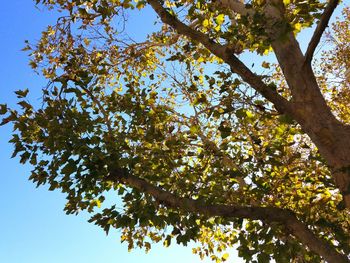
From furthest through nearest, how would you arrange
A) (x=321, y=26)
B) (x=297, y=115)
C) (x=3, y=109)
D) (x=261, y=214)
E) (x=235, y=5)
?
(x=235, y=5)
(x=3, y=109)
(x=261, y=214)
(x=297, y=115)
(x=321, y=26)

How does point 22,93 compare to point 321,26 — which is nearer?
point 321,26

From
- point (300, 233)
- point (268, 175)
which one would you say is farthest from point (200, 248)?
point (300, 233)

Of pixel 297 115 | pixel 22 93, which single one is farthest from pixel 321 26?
pixel 22 93

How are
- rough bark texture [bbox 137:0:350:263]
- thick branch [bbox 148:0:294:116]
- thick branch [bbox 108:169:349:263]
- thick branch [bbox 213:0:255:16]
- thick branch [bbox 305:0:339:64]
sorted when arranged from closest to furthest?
thick branch [bbox 305:0:339:64] < rough bark texture [bbox 137:0:350:263] < thick branch [bbox 148:0:294:116] < thick branch [bbox 108:169:349:263] < thick branch [bbox 213:0:255:16]

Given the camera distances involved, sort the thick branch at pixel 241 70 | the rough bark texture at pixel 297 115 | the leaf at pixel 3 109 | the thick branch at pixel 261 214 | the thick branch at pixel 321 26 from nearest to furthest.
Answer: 1. the thick branch at pixel 321 26
2. the rough bark texture at pixel 297 115
3. the thick branch at pixel 241 70
4. the thick branch at pixel 261 214
5. the leaf at pixel 3 109

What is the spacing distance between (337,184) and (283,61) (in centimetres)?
172

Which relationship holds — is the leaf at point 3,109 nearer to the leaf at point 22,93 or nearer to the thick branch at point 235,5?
the leaf at point 22,93

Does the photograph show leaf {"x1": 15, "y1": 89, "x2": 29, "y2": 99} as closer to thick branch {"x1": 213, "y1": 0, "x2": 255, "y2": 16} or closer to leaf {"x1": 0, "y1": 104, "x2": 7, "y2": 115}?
leaf {"x1": 0, "y1": 104, "x2": 7, "y2": 115}

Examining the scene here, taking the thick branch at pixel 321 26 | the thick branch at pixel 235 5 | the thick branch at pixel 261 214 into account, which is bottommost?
the thick branch at pixel 261 214

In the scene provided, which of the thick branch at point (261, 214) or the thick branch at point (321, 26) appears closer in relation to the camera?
the thick branch at point (321, 26)

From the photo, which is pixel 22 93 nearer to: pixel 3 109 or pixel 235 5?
pixel 3 109

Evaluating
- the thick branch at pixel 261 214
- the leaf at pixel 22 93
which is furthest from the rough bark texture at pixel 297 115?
the leaf at pixel 22 93

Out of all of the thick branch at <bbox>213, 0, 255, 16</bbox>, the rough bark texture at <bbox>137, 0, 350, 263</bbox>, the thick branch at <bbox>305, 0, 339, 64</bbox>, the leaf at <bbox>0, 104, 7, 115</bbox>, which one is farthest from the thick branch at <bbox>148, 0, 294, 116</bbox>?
the leaf at <bbox>0, 104, 7, 115</bbox>

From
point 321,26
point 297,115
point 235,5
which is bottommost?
point 297,115
